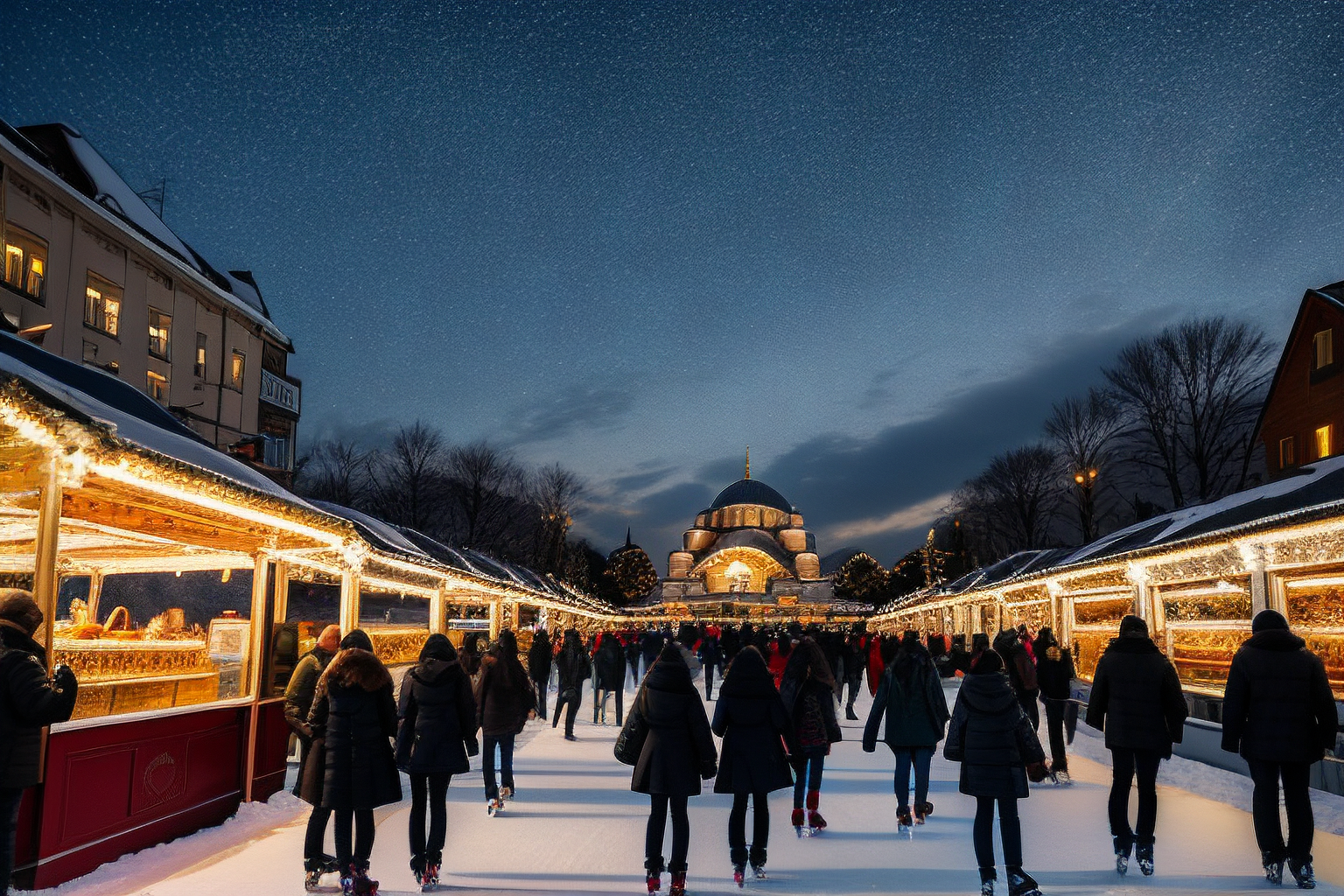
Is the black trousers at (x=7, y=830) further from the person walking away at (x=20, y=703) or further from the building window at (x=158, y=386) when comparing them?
the building window at (x=158, y=386)

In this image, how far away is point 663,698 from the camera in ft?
21.2

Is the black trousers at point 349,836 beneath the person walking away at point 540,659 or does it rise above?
beneath

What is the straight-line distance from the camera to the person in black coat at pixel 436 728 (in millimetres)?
6816

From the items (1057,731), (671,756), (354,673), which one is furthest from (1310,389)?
(354,673)

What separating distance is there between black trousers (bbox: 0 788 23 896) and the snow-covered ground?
5.13 ft

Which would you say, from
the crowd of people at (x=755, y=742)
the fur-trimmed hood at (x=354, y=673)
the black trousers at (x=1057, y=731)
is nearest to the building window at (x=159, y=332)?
the crowd of people at (x=755, y=742)

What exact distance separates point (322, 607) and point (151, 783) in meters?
11.2

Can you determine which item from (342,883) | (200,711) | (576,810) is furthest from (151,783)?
(576,810)

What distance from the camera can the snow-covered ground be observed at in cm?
651

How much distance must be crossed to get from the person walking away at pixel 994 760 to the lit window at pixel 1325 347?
2185 centimetres

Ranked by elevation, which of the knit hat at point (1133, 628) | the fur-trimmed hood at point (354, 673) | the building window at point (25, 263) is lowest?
the fur-trimmed hood at point (354, 673)

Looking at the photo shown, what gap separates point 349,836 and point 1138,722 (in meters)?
5.23

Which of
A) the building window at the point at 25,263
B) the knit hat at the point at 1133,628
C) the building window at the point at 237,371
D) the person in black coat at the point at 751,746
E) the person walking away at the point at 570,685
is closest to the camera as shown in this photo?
the person in black coat at the point at 751,746

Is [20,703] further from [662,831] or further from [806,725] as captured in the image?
[806,725]
